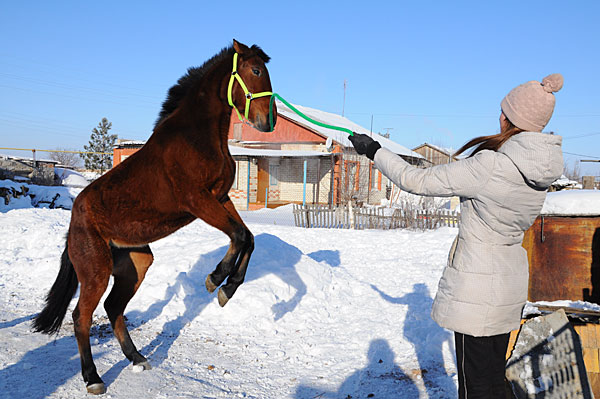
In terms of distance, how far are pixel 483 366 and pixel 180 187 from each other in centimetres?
217

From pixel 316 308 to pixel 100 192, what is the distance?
3.41 m

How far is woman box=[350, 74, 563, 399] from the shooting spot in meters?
2.13

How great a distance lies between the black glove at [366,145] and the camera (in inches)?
102

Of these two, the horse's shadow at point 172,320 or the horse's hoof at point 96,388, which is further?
the horse's shadow at point 172,320

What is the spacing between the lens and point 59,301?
12.5ft

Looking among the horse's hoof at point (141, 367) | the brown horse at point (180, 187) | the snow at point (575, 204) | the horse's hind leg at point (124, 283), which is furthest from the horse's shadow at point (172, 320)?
the snow at point (575, 204)

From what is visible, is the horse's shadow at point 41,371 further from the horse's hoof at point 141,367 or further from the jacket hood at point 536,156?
the jacket hood at point 536,156

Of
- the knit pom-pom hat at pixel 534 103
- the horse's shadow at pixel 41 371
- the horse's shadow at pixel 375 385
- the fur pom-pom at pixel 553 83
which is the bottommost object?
the horse's shadow at pixel 375 385

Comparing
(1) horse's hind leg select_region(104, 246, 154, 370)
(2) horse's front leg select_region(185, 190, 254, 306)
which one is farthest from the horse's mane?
(1) horse's hind leg select_region(104, 246, 154, 370)

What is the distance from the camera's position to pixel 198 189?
2986 mm

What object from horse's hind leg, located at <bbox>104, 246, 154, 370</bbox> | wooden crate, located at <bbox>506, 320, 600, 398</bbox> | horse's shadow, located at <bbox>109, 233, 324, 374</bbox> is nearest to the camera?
wooden crate, located at <bbox>506, 320, 600, 398</bbox>

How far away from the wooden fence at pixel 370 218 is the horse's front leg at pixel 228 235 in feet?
35.8

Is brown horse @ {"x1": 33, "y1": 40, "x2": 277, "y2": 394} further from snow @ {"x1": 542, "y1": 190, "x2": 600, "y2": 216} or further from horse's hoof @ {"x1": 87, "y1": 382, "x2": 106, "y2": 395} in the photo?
snow @ {"x1": 542, "y1": 190, "x2": 600, "y2": 216}

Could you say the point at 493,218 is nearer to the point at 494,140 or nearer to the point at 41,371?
the point at 494,140
